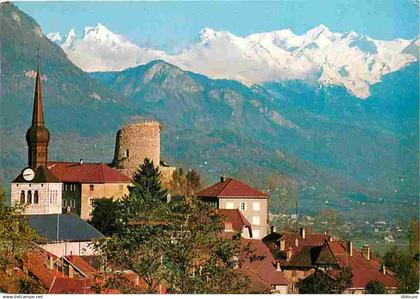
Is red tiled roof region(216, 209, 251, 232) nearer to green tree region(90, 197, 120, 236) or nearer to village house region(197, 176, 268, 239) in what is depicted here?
village house region(197, 176, 268, 239)

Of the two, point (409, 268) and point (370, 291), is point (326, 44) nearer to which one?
point (409, 268)

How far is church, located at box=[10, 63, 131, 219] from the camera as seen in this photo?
4884 cm

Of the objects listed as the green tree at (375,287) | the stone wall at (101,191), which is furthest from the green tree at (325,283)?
the stone wall at (101,191)

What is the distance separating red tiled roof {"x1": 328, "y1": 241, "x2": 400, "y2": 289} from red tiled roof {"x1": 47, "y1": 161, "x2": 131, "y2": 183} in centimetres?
1170

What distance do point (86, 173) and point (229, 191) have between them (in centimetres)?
572

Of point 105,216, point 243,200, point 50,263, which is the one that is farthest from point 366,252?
point 50,263

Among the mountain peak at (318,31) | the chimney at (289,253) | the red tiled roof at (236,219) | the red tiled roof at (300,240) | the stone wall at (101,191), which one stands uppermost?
the mountain peak at (318,31)

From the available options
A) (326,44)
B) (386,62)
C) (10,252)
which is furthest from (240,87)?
(10,252)

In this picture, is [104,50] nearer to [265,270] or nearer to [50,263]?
[265,270]

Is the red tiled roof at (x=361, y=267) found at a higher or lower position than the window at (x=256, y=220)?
lower

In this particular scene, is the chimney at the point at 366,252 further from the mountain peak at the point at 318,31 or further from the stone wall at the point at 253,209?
the mountain peak at the point at 318,31

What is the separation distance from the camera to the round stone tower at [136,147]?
53.7 m

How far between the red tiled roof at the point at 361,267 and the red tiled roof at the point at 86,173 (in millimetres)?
11699

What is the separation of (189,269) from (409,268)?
1355 cm
